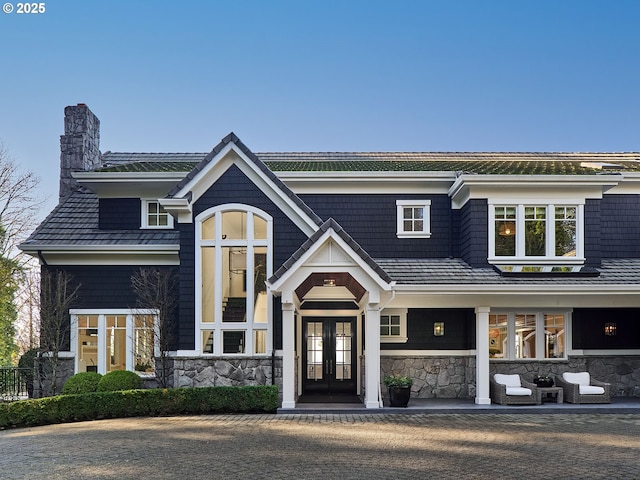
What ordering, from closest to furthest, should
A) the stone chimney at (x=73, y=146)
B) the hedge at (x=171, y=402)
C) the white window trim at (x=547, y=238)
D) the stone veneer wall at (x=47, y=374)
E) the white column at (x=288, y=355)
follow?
the hedge at (x=171, y=402)
the white column at (x=288, y=355)
the stone veneer wall at (x=47, y=374)
the white window trim at (x=547, y=238)
the stone chimney at (x=73, y=146)

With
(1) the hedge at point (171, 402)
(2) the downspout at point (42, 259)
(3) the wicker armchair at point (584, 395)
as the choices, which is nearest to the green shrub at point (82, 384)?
(1) the hedge at point (171, 402)

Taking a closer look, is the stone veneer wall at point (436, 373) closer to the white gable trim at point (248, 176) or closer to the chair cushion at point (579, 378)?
the chair cushion at point (579, 378)

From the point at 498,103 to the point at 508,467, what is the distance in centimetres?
2584

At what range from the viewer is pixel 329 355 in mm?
16000

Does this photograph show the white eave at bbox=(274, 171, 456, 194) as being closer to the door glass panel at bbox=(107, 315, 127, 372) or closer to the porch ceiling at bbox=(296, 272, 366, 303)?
the porch ceiling at bbox=(296, 272, 366, 303)

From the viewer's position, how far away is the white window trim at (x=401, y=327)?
15.7 metres

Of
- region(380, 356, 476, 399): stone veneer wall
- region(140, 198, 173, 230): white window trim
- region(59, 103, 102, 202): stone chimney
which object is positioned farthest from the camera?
region(59, 103, 102, 202): stone chimney

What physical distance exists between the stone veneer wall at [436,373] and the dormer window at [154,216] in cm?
716

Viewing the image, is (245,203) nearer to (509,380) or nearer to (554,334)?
(509,380)

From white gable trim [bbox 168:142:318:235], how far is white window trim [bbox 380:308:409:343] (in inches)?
127

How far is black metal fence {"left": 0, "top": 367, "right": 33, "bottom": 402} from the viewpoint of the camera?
15.9 m

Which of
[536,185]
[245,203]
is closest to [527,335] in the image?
[536,185]

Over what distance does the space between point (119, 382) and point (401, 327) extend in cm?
715

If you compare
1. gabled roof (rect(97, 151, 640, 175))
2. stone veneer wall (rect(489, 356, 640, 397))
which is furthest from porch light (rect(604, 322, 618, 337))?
gabled roof (rect(97, 151, 640, 175))
